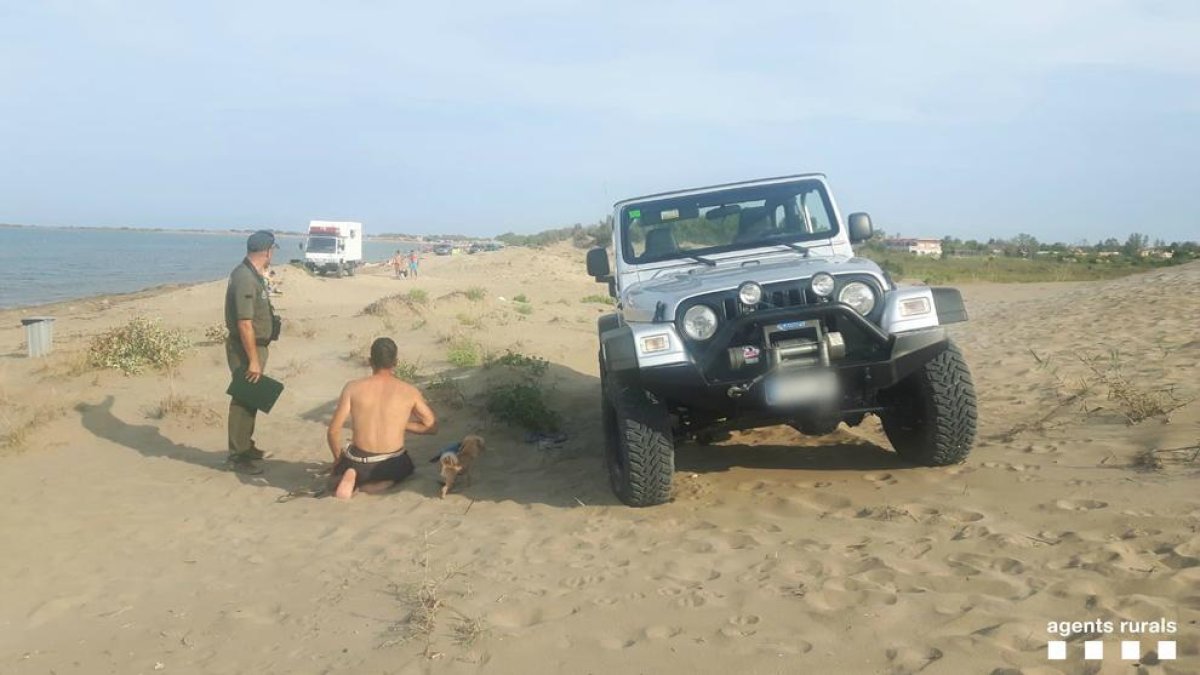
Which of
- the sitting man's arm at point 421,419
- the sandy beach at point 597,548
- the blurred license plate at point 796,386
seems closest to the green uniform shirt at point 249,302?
the sandy beach at point 597,548

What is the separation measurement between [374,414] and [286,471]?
169 centimetres

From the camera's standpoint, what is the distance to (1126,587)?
340 cm

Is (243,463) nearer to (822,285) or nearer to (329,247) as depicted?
(822,285)

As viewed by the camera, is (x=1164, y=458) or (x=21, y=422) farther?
(x=21, y=422)

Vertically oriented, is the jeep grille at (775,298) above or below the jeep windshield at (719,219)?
below

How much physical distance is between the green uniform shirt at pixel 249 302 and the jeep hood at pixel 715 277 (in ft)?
9.71

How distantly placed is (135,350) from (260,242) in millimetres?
4454

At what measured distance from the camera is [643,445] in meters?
5.02

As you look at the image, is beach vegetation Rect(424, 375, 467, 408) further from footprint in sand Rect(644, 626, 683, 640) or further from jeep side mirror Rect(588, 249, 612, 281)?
footprint in sand Rect(644, 626, 683, 640)

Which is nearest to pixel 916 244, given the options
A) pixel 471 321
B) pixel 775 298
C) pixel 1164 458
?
pixel 471 321

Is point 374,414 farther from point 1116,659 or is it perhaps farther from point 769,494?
point 1116,659

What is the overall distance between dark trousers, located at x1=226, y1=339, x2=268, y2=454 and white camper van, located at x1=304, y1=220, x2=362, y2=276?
3520cm

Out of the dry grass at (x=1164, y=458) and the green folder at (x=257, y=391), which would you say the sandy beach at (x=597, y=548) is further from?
the green folder at (x=257, y=391)

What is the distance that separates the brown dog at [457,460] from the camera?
613 centimetres
